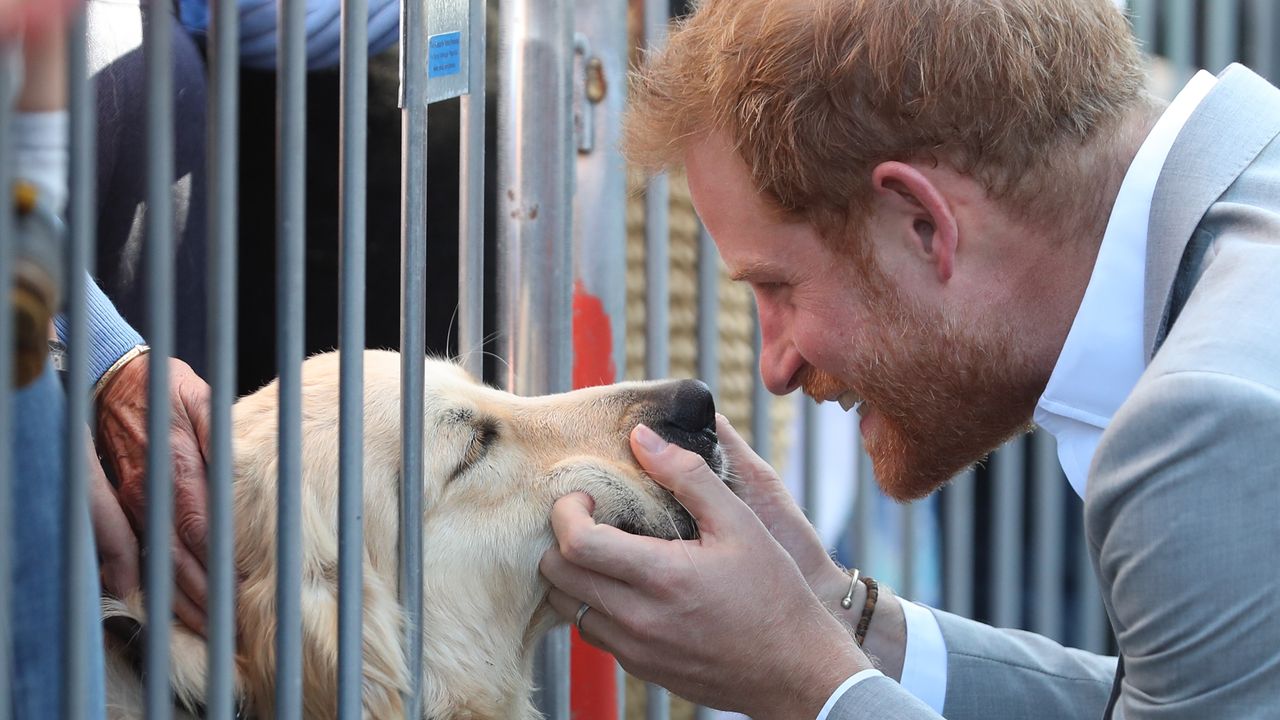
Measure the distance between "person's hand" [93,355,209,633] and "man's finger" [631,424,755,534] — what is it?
24.9 inches

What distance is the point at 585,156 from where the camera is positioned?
102 inches

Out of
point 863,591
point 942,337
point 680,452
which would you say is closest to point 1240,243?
point 942,337

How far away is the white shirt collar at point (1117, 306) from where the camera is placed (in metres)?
1.76

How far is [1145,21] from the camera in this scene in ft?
11.1

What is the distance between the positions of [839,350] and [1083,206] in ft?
1.37

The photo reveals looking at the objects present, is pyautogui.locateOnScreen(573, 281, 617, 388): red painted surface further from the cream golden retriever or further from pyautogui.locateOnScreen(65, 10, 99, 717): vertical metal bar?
pyautogui.locateOnScreen(65, 10, 99, 717): vertical metal bar

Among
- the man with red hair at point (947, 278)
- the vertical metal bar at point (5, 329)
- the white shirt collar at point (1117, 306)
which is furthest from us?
the white shirt collar at point (1117, 306)

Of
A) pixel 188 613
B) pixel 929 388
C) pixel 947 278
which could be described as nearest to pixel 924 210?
pixel 947 278

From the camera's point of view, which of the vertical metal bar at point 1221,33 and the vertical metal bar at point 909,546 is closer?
the vertical metal bar at point 909,546

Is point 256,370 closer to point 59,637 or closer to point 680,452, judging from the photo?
point 680,452

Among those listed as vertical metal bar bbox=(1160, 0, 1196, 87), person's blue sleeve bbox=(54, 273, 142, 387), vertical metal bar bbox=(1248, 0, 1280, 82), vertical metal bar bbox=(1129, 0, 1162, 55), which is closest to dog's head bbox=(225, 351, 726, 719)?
person's blue sleeve bbox=(54, 273, 142, 387)

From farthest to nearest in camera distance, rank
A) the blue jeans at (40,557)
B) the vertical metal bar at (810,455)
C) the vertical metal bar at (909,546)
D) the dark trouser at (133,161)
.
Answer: the vertical metal bar at (909,546), the vertical metal bar at (810,455), the dark trouser at (133,161), the blue jeans at (40,557)

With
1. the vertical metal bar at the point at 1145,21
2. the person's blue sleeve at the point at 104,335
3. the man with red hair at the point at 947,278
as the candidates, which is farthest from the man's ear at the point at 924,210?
the vertical metal bar at the point at 1145,21

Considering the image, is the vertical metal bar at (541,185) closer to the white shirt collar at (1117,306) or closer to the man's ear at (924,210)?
the man's ear at (924,210)
